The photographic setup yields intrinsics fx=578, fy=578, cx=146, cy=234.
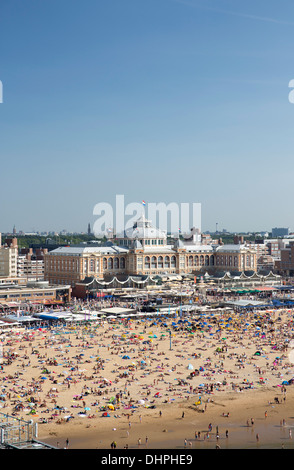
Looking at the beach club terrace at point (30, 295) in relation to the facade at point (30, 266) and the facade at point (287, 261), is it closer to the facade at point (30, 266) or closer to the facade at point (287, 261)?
the facade at point (30, 266)

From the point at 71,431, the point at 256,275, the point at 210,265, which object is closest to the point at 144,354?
the point at 71,431

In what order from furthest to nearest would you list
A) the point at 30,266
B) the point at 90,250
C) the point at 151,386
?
the point at 30,266, the point at 90,250, the point at 151,386

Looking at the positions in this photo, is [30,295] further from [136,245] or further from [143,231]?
[143,231]

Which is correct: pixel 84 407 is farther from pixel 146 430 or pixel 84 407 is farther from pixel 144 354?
pixel 144 354

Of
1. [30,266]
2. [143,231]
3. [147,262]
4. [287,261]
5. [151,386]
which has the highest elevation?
[143,231]

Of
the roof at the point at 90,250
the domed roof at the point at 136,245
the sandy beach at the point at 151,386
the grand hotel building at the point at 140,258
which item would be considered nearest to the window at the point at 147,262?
the grand hotel building at the point at 140,258

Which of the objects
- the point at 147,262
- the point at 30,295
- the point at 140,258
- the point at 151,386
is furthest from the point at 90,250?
the point at 151,386
